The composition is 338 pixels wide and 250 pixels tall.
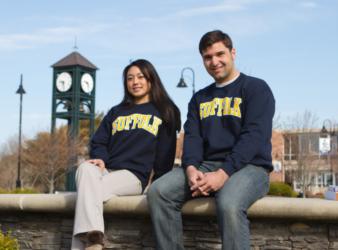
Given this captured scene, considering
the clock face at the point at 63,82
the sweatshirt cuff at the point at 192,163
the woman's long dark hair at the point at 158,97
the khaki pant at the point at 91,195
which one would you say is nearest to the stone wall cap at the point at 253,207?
the khaki pant at the point at 91,195

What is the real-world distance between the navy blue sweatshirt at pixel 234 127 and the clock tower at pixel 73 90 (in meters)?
38.3

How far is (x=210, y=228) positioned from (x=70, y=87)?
39638 millimetres

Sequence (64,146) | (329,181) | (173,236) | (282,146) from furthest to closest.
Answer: (329,181), (282,146), (64,146), (173,236)

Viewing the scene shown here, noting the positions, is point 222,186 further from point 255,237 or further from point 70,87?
point 70,87

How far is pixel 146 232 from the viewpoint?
4.69m

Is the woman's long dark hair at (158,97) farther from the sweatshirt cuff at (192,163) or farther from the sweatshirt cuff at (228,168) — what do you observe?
the sweatshirt cuff at (228,168)

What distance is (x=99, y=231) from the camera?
14.0 feet

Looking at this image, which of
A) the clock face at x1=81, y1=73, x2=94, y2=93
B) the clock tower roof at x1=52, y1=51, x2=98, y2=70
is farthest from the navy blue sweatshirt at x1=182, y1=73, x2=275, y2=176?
the clock tower roof at x1=52, y1=51, x2=98, y2=70

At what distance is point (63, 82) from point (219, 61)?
39734mm

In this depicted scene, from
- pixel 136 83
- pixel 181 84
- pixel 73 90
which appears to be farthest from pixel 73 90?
pixel 136 83

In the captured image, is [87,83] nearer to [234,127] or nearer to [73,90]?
[73,90]

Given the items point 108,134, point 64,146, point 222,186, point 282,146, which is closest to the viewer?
point 222,186

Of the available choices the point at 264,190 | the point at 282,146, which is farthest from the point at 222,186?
the point at 282,146

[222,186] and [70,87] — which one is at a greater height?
[70,87]
